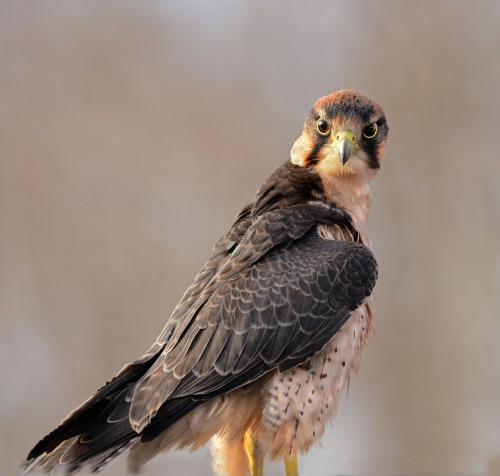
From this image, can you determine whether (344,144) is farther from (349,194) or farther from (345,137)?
(349,194)

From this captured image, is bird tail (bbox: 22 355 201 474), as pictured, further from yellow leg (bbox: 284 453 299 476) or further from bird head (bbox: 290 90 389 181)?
bird head (bbox: 290 90 389 181)

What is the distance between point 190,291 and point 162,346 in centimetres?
19

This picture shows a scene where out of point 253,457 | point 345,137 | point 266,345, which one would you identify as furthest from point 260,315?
point 345,137

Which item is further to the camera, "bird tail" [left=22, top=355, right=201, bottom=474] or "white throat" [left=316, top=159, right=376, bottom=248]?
"white throat" [left=316, top=159, right=376, bottom=248]

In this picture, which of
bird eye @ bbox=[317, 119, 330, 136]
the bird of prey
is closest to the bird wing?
the bird of prey

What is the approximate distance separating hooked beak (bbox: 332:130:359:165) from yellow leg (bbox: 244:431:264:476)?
81 centimetres

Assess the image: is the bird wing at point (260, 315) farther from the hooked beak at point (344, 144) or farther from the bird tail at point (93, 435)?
the hooked beak at point (344, 144)

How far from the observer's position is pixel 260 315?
1674 mm

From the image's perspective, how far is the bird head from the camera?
1811mm

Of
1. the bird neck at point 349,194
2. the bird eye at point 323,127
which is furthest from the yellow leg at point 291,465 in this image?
the bird eye at point 323,127

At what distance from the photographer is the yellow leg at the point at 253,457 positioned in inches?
70.6

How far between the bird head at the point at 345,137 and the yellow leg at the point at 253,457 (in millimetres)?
782

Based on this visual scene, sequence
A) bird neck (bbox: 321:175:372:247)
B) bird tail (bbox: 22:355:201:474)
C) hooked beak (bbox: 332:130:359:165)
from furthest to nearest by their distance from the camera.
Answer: bird neck (bbox: 321:175:372:247) < hooked beak (bbox: 332:130:359:165) < bird tail (bbox: 22:355:201:474)

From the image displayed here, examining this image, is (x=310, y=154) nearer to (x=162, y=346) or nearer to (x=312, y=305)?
(x=312, y=305)
